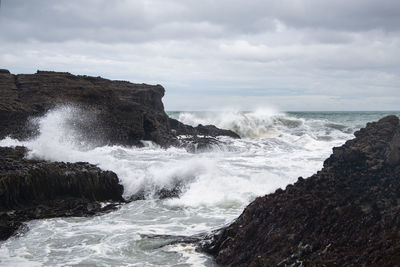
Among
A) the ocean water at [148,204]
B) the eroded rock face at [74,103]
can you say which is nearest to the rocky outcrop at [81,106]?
the eroded rock face at [74,103]

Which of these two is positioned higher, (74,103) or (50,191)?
(74,103)

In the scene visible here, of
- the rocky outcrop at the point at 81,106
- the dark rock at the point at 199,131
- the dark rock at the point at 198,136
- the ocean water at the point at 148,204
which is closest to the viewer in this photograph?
the ocean water at the point at 148,204

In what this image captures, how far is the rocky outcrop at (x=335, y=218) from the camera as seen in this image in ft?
13.8

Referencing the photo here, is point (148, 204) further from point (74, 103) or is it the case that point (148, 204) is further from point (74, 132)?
point (74, 103)

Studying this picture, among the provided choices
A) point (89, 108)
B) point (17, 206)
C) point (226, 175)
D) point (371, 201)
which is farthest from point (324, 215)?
point (89, 108)

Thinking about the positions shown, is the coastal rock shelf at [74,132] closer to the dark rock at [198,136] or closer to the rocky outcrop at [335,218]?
the dark rock at [198,136]

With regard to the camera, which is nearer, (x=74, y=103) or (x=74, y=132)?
(x=74, y=132)

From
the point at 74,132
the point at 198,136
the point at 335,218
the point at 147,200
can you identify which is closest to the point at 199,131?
the point at 198,136

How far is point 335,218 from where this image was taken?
4848 mm

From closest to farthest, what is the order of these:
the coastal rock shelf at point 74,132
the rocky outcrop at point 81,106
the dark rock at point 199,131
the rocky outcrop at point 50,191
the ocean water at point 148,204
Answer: the ocean water at point 148,204 < the rocky outcrop at point 50,191 < the coastal rock shelf at point 74,132 < the rocky outcrop at point 81,106 < the dark rock at point 199,131

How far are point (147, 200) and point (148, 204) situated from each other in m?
0.41

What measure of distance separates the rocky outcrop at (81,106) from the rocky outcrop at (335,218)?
12.6m

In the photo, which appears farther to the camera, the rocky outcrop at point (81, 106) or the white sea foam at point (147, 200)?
the rocky outcrop at point (81, 106)

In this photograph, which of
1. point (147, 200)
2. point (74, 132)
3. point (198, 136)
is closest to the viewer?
point (147, 200)
